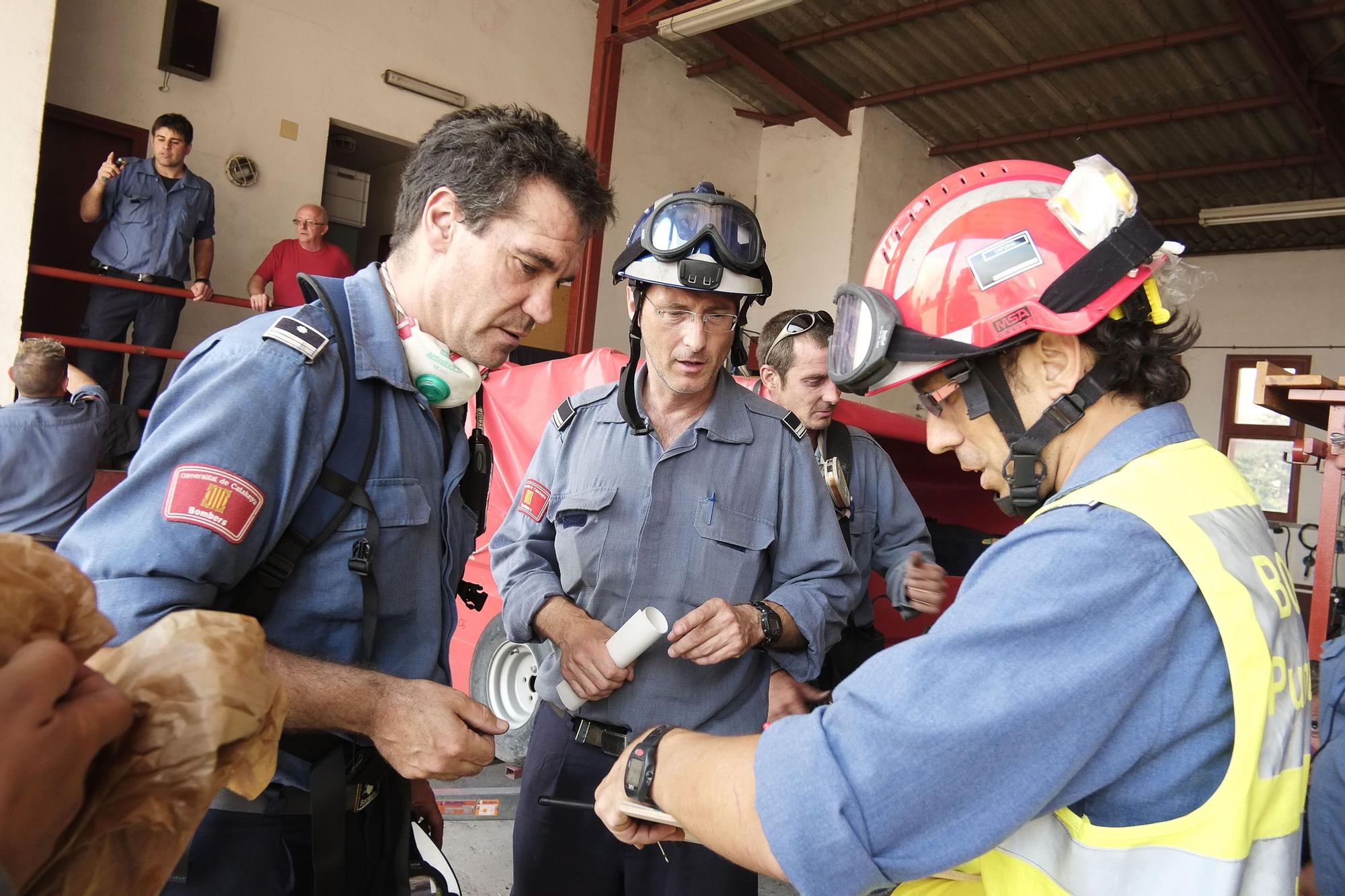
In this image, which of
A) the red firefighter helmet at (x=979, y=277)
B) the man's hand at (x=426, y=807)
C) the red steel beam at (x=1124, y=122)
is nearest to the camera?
the red firefighter helmet at (x=979, y=277)

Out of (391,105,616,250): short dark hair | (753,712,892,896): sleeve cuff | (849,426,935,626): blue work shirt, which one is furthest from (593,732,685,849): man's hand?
(849,426,935,626): blue work shirt

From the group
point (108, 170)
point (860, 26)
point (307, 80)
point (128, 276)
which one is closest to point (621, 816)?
point (108, 170)

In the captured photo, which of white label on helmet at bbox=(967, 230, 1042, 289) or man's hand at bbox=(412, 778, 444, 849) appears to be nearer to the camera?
white label on helmet at bbox=(967, 230, 1042, 289)

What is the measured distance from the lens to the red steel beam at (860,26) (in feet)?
34.7

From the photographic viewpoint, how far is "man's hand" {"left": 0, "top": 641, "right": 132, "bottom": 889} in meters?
0.60

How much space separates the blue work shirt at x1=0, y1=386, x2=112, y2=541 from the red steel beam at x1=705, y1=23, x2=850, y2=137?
882cm

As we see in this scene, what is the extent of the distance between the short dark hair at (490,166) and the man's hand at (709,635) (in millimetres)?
953

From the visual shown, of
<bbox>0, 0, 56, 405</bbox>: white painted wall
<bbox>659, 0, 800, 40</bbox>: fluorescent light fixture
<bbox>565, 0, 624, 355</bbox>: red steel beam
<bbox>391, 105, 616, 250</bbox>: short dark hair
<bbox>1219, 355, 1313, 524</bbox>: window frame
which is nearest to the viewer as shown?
<bbox>391, 105, 616, 250</bbox>: short dark hair

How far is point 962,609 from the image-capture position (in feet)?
3.82

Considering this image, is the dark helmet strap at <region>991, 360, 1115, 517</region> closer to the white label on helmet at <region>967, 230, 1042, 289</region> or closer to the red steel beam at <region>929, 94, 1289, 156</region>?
the white label on helmet at <region>967, 230, 1042, 289</region>

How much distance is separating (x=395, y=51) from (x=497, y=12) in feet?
5.15

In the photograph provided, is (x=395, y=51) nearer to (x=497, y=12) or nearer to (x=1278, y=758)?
(x=497, y=12)

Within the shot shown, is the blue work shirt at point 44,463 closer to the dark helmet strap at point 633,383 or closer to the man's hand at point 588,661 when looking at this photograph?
the dark helmet strap at point 633,383

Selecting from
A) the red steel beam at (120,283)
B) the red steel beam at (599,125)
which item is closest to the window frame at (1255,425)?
the red steel beam at (599,125)
